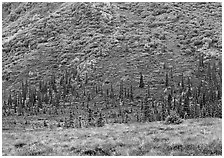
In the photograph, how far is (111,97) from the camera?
45281 mm

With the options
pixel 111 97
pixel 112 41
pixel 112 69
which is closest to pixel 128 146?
pixel 111 97

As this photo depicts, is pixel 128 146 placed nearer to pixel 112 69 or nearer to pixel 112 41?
pixel 112 69

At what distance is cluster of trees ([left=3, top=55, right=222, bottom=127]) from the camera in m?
39.8

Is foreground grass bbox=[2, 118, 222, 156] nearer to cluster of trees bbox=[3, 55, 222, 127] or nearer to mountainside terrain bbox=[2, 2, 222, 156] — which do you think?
mountainside terrain bbox=[2, 2, 222, 156]

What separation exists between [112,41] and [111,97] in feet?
58.9

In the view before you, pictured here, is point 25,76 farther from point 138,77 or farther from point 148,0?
point 148,0

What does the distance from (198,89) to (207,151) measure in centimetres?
3096

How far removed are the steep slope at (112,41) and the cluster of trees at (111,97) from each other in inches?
82.4

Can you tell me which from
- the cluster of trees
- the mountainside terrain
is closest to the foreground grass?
the mountainside terrain

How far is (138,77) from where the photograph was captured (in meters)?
50.1

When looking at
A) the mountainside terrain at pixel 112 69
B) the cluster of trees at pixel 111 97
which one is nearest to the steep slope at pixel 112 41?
the mountainside terrain at pixel 112 69

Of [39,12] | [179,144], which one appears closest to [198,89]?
[179,144]

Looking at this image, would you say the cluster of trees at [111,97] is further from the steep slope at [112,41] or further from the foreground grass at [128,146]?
the foreground grass at [128,146]

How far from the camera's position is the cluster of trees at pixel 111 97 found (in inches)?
1565
